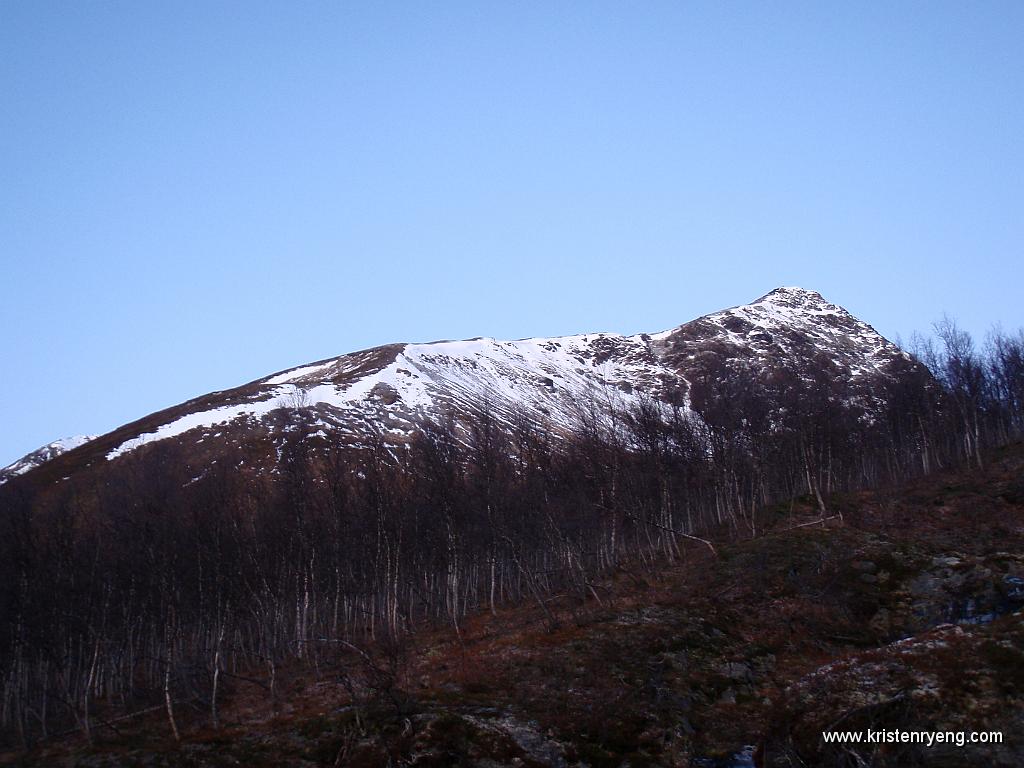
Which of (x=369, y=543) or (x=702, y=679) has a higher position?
(x=369, y=543)

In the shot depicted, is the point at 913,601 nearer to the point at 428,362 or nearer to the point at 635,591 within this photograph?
the point at 635,591

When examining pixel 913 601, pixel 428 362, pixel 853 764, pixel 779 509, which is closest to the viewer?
pixel 853 764

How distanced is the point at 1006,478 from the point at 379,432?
10015 cm

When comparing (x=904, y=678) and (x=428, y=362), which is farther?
(x=428, y=362)

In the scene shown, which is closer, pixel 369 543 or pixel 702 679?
pixel 702 679

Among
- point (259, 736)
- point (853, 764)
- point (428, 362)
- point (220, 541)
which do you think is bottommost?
point (853, 764)

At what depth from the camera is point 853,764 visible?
72.3 ft

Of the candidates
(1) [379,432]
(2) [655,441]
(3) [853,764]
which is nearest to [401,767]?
(3) [853,764]

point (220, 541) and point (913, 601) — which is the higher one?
point (220, 541)

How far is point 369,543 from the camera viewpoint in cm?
6225

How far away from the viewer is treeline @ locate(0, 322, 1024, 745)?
4584cm

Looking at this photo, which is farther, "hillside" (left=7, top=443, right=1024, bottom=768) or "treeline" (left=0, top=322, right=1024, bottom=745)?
"treeline" (left=0, top=322, right=1024, bottom=745)

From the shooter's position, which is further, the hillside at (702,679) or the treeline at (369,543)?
the treeline at (369,543)

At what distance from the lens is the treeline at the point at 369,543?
4584cm
